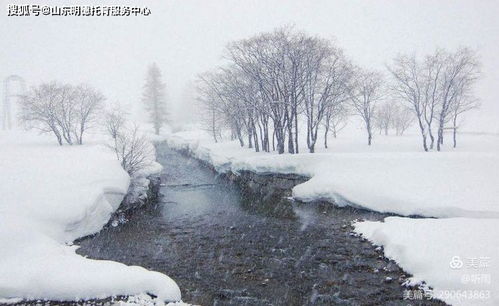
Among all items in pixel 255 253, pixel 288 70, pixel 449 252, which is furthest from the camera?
pixel 288 70

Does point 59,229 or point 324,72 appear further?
point 324,72

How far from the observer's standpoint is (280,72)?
29.2 m

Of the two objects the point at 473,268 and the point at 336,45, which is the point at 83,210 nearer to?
the point at 473,268

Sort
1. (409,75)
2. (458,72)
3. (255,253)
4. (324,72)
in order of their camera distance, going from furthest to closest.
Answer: (409,75), (458,72), (324,72), (255,253)

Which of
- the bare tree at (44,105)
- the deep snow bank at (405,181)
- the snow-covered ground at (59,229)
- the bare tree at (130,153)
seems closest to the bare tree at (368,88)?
the deep snow bank at (405,181)

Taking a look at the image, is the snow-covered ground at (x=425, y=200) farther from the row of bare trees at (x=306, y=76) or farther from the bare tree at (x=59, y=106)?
the bare tree at (x=59, y=106)

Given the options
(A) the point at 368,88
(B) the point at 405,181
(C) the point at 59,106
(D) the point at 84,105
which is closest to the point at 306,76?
(B) the point at 405,181

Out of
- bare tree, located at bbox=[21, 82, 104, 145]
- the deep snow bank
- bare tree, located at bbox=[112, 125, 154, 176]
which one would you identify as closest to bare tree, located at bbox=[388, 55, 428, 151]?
the deep snow bank

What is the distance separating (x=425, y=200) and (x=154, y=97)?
198ft

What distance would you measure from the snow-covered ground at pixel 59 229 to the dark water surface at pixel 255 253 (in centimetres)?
116

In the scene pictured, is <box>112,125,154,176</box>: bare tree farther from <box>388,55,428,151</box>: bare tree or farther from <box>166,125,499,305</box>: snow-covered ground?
<box>388,55,428,151</box>: bare tree

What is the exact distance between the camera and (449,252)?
32.1ft

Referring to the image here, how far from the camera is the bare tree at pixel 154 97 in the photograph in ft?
216

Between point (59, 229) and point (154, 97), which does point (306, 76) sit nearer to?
point (59, 229)
